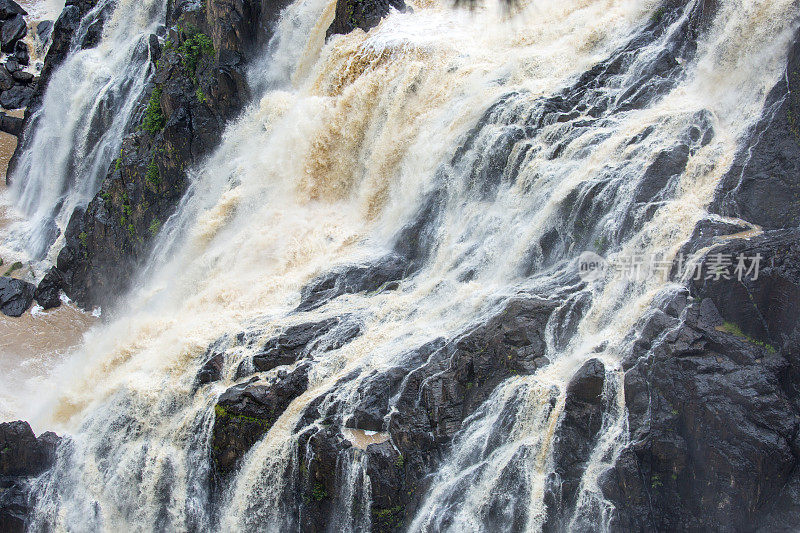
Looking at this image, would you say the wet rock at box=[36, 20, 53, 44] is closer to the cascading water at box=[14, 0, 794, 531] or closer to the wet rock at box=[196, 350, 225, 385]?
the cascading water at box=[14, 0, 794, 531]

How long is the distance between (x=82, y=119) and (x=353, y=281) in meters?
14.0

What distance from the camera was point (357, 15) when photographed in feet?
60.9

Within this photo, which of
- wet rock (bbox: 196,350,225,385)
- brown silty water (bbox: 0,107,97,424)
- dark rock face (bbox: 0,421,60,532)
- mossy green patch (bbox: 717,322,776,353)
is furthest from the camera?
brown silty water (bbox: 0,107,97,424)

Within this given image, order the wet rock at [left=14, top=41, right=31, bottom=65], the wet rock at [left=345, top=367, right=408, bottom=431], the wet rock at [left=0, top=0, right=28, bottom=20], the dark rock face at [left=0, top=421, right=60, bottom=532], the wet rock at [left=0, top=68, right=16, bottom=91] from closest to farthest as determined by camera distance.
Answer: the wet rock at [left=345, top=367, right=408, bottom=431], the dark rock face at [left=0, top=421, right=60, bottom=532], the wet rock at [left=0, top=68, right=16, bottom=91], the wet rock at [left=14, top=41, right=31, bottom=65], the wet rock at [left=0, top=0, right=28, bottom=20]

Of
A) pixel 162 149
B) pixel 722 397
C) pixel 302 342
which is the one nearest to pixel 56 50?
pixel 162 149

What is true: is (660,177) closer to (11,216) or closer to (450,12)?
(450,12)

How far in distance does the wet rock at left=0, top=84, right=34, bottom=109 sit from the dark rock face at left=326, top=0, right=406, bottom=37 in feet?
49.6

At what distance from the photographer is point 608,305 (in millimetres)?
10453

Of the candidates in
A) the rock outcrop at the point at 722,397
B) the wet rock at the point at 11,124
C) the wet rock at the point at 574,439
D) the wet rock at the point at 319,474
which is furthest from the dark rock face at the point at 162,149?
the rock outcrop at the point at 722,397

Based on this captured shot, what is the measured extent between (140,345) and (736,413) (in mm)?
10923

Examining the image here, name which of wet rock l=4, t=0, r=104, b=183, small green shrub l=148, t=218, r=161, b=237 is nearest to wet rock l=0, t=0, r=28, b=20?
wet rock l=4, t=0, r=104, b=183

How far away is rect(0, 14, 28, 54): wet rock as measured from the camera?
28422 mm

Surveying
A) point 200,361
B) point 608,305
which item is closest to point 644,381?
point 608,305

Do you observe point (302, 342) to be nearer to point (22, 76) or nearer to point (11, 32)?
point (22, 76)
